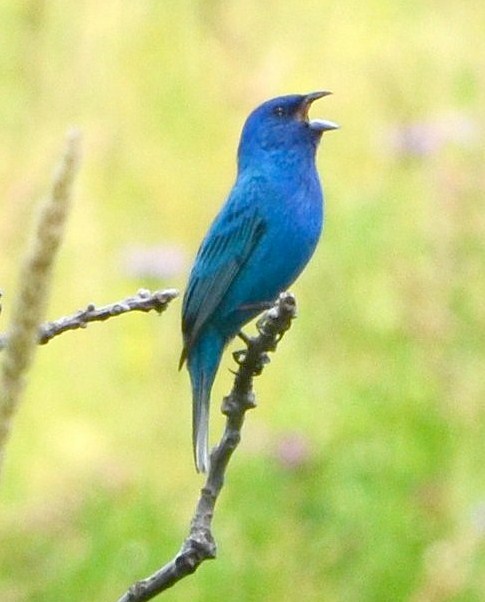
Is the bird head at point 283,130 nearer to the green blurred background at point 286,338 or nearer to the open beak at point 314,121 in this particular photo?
the open beak at point 314,121

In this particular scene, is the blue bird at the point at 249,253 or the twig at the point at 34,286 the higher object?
the twig at the point at 34,286

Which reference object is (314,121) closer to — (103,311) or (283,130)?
(283,130)

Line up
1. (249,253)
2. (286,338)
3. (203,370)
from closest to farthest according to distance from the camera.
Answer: (203,370) < (249,253) < (286,338)

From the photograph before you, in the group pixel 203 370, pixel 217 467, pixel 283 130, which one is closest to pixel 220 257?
pixel 203 370

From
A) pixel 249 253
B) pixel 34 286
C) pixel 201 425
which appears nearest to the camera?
pixel 34 286

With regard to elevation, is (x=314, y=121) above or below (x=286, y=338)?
above

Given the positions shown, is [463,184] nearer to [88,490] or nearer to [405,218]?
[405,218]

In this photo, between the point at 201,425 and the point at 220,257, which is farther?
the point at 220,257

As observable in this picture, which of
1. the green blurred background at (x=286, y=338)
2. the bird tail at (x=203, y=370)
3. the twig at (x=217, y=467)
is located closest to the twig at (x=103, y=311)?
the twig at (x=217, y=467)

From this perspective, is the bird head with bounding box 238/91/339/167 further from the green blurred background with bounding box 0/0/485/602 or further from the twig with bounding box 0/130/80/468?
→ the twig with bounding box 0/130/80/468
